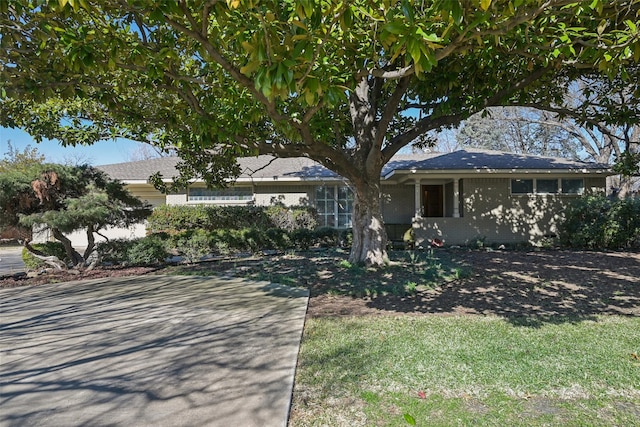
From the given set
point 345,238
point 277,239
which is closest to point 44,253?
point 277,239

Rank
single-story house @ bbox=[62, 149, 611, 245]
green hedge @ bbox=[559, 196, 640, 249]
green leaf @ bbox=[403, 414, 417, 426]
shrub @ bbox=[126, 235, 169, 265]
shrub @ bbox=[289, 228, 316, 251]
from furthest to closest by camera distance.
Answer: single-story house @ bbox=[62, 149, 611, 245] < shrub @ bbox=[289, 228, 316, 251] < green hedge @ bbox=[559, 196, 640, 249] < shrub @ bbox=[126, 235, 169, 265] < green leaf @ bbox=[403, 414, 417, 426]

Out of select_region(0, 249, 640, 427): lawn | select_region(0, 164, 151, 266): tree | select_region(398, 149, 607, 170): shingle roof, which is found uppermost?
select_region(398, 149, 607, 170): shingle roof

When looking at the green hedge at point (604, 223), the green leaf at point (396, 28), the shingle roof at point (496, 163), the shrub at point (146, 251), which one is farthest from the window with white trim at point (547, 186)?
the green leaf at point (396, 28)

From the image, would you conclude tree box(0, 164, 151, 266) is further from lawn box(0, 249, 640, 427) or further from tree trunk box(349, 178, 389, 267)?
tree trunk box(349, 178, 389, 267)

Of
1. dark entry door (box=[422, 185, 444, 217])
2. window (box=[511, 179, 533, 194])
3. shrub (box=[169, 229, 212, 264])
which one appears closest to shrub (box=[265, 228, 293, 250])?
shrub (box=[169, 229, 212, 264])

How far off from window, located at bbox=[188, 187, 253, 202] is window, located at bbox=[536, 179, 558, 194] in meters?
11.4

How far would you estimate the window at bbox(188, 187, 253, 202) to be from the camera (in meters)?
16.1

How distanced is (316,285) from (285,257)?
403 cm

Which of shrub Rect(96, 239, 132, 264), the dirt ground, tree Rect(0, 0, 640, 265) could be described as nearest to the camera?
tree Rect(0, 0, 640, 265)

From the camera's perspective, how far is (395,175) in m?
14.4

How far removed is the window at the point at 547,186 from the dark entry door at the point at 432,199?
13.4 ft

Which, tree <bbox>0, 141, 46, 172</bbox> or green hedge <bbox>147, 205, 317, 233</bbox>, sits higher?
tree <bbox>0, 141, 46, 172</bbox>

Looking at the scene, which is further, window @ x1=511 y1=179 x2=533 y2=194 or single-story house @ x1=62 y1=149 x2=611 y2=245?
window @ x1=511 y1=179 x2=533 y2=194

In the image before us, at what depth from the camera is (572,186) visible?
47.3 feet
